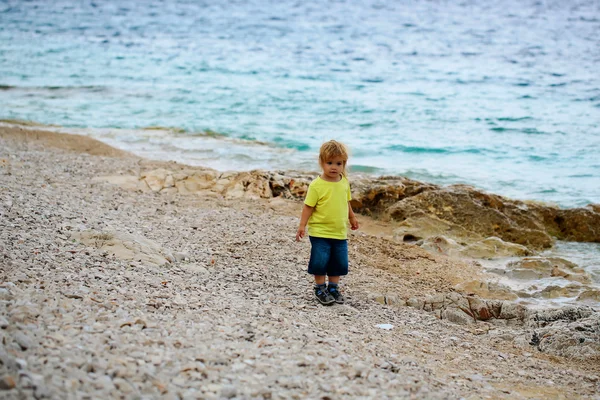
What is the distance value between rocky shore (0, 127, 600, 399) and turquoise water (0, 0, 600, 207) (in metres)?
3.07

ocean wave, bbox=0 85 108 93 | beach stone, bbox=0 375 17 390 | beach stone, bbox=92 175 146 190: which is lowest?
beach stone, bbox=92 175 146 190

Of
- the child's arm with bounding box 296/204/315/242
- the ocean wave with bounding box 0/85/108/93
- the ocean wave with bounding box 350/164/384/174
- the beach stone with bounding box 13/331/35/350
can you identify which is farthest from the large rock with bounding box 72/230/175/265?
the ocean wave with bounding box 0/85/108/93

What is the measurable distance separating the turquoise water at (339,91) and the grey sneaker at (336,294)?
657 cm

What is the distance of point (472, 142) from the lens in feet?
50.6

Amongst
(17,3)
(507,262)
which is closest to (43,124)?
(507,262)

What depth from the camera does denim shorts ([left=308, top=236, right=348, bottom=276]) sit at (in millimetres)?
5734

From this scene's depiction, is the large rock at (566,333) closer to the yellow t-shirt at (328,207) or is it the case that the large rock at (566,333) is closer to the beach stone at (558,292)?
the beach stone at (558,292)

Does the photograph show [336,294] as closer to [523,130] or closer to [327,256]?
[327,256]

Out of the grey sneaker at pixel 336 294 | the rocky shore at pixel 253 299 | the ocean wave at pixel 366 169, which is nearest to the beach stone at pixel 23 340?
the rocky shore at pixel 253 299

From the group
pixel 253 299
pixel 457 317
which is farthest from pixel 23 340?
pixel 457 317

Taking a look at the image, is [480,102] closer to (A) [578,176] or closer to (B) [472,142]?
(B) [472,142]

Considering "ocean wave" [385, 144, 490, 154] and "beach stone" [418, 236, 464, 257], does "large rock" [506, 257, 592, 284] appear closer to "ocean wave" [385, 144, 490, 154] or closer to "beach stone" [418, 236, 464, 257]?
"beach stone" [418, 236, 464, 257]

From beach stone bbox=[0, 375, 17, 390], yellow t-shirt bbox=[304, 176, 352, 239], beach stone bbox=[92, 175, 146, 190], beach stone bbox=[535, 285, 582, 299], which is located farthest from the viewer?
beach stone bbox=[92, 175, 146, 190]

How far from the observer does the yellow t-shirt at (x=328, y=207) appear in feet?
18.6
